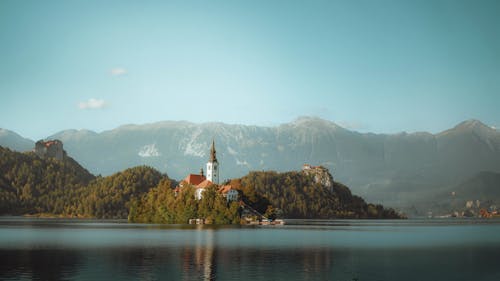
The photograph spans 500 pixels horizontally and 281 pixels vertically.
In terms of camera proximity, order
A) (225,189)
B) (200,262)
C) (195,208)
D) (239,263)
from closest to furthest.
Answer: (239,263), (200,262), (195,208), (225,189)

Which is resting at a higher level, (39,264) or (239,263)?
(39,264)

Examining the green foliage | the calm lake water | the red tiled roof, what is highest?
the red tiled roof

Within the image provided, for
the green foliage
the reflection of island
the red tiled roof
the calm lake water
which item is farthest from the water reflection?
the red tiled roof

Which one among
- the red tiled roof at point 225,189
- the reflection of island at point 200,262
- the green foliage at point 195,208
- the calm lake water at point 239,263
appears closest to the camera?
the reflection of island at point 200,262

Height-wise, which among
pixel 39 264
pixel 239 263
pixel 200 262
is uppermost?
pixel 39 264

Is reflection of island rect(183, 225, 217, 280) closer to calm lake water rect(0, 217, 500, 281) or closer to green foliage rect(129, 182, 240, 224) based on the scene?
calm lake water rect(0, 217, 500, 281)

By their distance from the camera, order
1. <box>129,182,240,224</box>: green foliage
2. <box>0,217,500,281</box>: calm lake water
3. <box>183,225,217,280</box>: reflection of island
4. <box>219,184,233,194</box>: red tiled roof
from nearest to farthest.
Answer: <box>183,225,217,280</box>: reflection of island < <box>0,217,500,281</box>: calm lake water < <box>129,182,240,224</box>: green foliage < <box>219,184,233,194</box>: red tiled roof

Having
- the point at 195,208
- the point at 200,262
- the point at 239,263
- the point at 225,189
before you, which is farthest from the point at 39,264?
the point at 225,189

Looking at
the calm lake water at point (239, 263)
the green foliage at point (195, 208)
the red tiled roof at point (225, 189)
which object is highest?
the red tiled roof at point (225, 189)

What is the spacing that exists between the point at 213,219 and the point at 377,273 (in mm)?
129508

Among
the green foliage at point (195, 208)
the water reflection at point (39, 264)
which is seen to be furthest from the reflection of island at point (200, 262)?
the green foliage at point (195, 208)

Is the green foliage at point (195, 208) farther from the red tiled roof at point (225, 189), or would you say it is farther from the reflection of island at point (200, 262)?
the reflection of island at point (200, 262)

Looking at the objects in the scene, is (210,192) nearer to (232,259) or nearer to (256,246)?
(256,246)

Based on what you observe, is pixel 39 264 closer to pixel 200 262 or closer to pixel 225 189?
pixel 200 262
